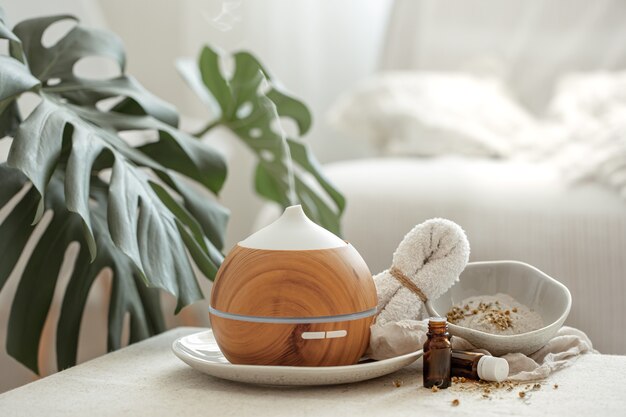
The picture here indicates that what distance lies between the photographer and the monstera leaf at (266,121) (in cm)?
141

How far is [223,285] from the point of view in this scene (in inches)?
31.3

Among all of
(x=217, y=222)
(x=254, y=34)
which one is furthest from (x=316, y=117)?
(x=217, y=222)

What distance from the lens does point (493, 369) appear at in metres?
0.77

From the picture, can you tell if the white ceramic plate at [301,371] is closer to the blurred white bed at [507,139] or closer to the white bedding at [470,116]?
the blurred white bed at [507,139]

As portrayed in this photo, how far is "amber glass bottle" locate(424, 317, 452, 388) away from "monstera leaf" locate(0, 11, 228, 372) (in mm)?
304

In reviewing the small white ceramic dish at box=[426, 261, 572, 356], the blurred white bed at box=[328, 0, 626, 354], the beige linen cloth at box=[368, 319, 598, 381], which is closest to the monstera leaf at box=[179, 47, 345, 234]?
the blurred white bed at box=[328, 0, 626, 354]

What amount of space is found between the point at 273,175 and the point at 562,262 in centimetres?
53

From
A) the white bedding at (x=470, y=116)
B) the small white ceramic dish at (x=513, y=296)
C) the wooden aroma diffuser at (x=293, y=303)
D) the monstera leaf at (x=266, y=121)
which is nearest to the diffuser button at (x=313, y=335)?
the wooden aroma diffuser at (x=293, y=303)

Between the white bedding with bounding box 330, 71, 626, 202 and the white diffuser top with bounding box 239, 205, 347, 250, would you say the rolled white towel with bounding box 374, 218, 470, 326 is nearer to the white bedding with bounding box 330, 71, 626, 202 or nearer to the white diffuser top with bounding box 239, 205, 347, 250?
the white diffuser top with bounding box 239, 205, 347, 250

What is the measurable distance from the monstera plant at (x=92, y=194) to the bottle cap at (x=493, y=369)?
1.07ft

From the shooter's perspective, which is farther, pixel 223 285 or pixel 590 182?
pixel 590 182

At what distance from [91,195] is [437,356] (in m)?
0.61

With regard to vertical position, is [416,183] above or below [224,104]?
below

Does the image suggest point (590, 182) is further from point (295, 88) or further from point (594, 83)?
point (295, 88)
